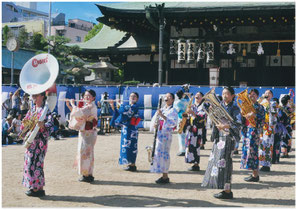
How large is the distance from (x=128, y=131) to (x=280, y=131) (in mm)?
3917

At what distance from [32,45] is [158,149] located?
40.1m

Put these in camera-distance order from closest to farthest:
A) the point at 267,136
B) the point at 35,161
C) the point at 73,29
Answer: the point at 35,161 < the point at 267,136 < the point at 73,29

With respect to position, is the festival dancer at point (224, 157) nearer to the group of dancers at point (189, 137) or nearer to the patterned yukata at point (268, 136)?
the group of dancers at point (189, 137)

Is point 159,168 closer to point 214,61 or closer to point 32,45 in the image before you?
point 214,61

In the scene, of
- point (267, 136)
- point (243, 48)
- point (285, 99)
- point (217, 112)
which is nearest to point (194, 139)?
point (267, 136)

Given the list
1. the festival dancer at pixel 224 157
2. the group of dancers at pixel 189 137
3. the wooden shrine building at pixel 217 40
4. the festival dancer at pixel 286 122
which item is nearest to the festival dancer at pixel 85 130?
the group of dancers at pixel 189 137

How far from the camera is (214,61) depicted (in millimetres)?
19016

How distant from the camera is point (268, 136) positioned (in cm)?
851

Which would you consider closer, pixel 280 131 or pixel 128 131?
pixel 128 131

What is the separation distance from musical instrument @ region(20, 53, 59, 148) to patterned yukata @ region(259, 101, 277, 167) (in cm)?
471

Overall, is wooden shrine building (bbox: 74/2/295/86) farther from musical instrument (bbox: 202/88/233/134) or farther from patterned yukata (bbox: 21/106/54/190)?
patterned yukata (bbox: 21/106/54/190)

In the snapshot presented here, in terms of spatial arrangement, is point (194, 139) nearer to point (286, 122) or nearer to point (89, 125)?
point (89, 125)

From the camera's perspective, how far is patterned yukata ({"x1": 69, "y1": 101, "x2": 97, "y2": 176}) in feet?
22.6

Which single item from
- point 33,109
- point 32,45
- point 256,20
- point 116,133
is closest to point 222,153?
point 33,109
